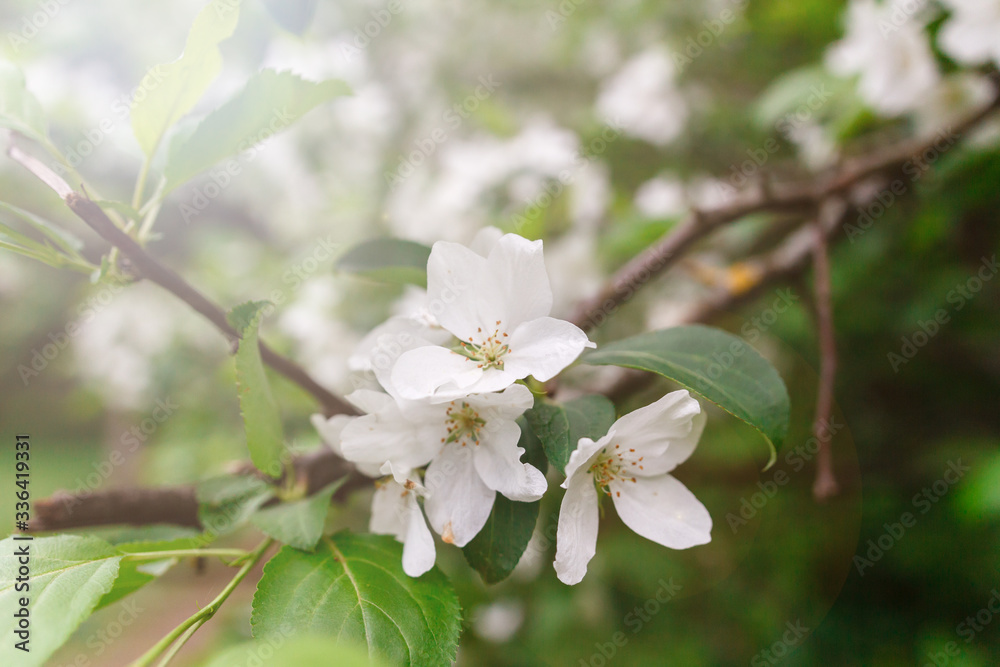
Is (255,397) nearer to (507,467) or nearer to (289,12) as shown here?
(507,467)

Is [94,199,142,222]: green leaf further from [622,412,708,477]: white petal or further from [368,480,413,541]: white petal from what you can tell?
[622,412,708,477]: white petal

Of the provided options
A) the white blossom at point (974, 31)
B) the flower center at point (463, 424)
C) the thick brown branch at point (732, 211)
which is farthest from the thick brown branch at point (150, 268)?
the white blossom at point (974, 31)

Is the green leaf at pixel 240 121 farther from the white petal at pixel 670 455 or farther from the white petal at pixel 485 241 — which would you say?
→ the white petal at pixel 670 455

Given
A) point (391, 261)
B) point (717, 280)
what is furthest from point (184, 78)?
point (717, 280)

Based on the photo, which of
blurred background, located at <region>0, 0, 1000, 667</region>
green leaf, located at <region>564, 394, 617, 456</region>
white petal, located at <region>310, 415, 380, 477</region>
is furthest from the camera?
blurred background, located at <region>0, 0, 1000, 667</region>

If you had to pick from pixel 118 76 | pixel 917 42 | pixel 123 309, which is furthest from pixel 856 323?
pixel 118 76

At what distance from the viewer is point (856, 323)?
233 cm

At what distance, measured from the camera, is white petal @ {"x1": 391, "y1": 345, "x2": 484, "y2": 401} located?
24.1 inches

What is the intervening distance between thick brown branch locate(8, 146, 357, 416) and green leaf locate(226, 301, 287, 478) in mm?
56

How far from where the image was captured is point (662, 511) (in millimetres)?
714

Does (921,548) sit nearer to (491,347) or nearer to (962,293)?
(962,293)

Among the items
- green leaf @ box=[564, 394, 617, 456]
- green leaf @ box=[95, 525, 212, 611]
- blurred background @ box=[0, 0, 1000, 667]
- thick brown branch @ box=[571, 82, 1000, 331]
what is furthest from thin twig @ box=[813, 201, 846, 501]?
green leaf @ box=[95, 525, 212, 611]

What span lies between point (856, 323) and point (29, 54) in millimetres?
3741

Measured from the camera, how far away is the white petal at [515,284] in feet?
2.16
